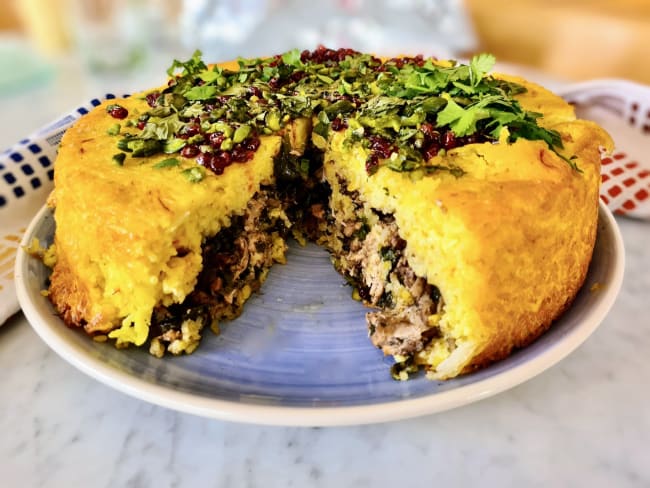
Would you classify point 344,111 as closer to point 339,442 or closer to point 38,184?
point 339,442

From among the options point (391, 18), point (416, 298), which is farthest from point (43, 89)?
point (416, 298)

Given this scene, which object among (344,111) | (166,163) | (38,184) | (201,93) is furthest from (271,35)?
(166,163)

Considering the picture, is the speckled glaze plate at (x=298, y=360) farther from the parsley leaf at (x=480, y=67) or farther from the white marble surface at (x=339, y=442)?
the parsley leaf at (x=480, y=67)

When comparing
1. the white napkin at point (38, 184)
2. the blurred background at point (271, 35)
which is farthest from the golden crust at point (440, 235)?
the blurred background at point (271, 35)

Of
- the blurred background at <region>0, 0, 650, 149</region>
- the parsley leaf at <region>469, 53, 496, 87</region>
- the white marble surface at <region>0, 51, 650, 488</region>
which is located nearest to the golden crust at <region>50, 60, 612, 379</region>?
the white marble surface at <region>0, 51, 650, 488</region>

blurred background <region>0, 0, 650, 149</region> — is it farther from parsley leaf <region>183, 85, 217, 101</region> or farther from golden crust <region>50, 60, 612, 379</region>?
golden crust <region>50, 60, 612, 379</region>
